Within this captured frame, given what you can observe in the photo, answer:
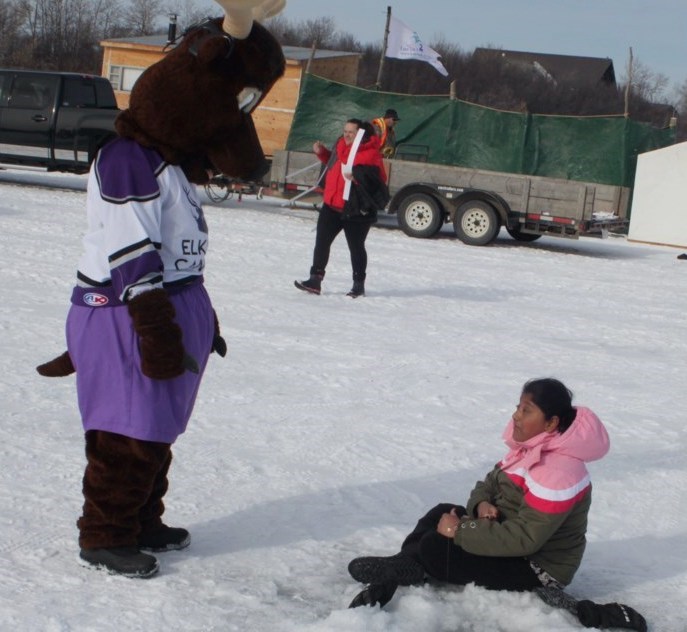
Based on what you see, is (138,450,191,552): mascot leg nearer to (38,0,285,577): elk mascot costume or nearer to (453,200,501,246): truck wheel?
(38,0,285,577): elk mascot costume

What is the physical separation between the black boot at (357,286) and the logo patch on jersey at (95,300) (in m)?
6.09

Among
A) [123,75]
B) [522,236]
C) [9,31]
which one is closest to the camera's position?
[522,236]

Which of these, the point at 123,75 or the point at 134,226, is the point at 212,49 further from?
the point at 123,75

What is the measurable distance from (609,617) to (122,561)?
5.05 feet

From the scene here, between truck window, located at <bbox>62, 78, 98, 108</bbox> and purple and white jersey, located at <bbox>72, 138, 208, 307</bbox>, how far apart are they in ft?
49.4

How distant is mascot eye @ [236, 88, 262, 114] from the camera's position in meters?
3.56

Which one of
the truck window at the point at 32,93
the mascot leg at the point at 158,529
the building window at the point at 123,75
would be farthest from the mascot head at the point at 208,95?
the building window at the point at 123,75

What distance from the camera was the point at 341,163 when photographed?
959 centimetres

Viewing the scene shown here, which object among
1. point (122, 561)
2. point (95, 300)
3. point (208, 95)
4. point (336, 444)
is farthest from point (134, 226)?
point (336, 444)

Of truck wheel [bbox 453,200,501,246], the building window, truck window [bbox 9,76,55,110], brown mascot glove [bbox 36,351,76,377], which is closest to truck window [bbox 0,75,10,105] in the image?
truck window [bbox 9,76,55,110]

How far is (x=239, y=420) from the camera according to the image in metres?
5.46

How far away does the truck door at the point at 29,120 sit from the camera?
17703 mm

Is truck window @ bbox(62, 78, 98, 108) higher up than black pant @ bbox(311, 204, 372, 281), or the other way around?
truck window @ bbox(62, 78, 98, 108)

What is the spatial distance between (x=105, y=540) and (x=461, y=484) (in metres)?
1.79
